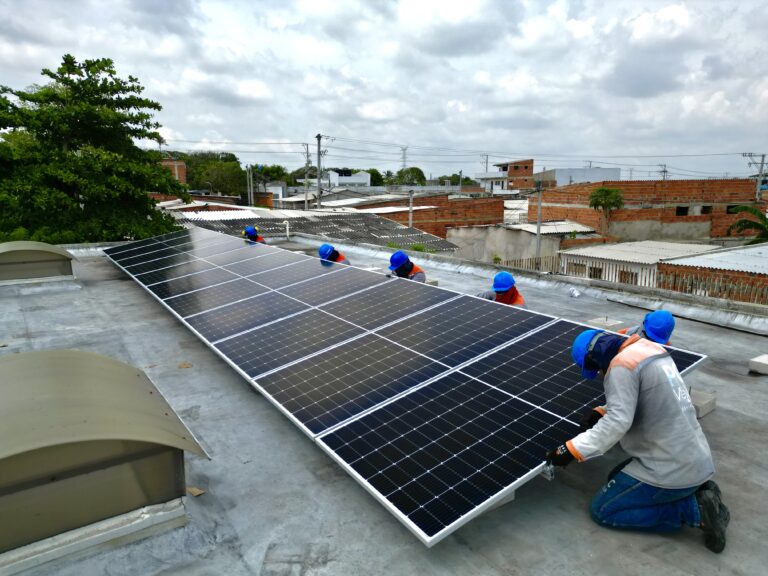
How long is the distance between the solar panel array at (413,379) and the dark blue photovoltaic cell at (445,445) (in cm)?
1

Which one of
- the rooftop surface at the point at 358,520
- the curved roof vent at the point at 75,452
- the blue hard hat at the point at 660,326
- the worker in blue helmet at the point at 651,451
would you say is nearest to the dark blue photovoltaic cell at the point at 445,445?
the worker in blue helmet at the point at 651,451

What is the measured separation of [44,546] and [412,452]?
9.47 feet

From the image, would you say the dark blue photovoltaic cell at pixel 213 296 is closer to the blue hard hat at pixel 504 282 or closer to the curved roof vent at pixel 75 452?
the blue hard hat at pixel 504 282

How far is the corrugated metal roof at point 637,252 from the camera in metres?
29.1

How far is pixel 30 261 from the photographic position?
42.9 ft

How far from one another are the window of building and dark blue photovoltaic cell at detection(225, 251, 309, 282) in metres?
22.4

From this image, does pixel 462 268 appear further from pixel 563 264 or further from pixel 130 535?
pixel 563 264

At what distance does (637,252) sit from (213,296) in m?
29.1

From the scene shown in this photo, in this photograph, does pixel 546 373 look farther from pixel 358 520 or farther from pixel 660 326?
pixel 358 520

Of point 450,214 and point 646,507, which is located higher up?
point 646,507

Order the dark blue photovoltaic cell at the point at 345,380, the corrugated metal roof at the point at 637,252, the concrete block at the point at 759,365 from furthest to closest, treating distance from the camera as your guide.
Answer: the corrugated metal roof at the point at 637,252
the concrete block at the point at 759,365
the dark blue photovoltaic cell at the point at 345,380

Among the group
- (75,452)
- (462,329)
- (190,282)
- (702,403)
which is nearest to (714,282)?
(702,403)

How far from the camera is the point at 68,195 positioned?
21203 millimetres

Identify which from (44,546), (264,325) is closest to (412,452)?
(44,546)
